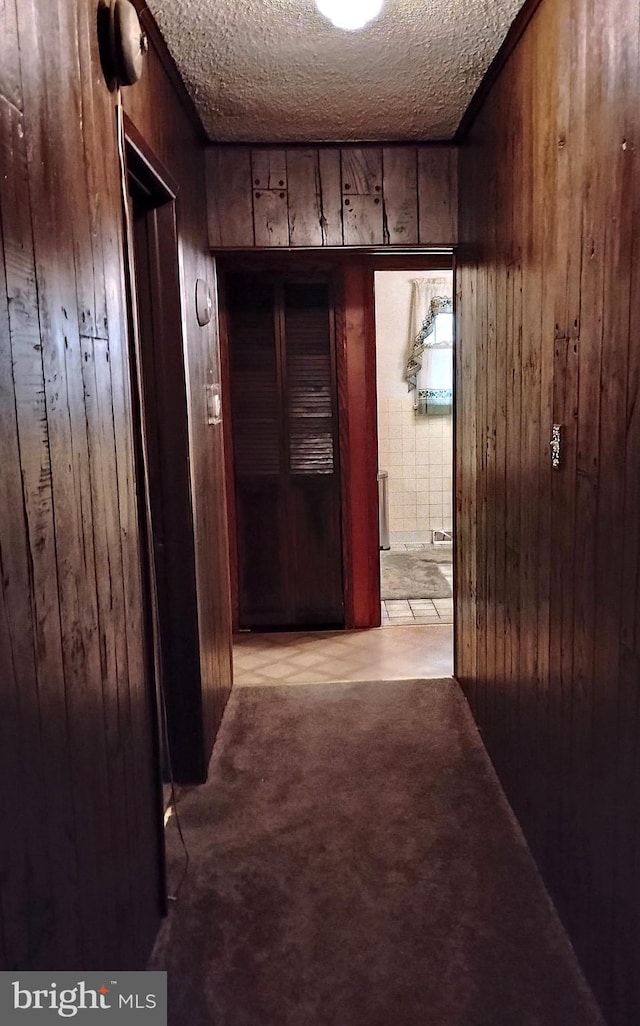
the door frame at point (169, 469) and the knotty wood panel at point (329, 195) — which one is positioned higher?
the knotty wood panel at point (329, 195)

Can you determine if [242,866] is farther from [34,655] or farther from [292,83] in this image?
[292,83]

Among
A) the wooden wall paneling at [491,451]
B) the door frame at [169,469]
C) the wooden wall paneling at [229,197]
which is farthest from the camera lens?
the wooden wall paneling at [229,197]

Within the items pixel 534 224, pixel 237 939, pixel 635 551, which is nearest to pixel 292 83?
pixel 534 224

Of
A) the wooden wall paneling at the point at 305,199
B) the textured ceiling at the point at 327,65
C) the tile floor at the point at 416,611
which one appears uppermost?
the textured ceiling at the point at 327,65

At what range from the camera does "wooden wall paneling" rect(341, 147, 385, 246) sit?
9.14 ft

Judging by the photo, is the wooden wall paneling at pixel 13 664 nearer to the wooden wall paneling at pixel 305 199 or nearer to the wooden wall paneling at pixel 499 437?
the wooden wall paneling at pixel 499 437

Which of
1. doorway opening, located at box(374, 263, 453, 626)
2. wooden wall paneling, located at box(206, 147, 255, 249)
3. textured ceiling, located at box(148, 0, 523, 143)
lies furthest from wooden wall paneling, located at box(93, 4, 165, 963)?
doorway opening, located at box(374, 263, 453, 626)

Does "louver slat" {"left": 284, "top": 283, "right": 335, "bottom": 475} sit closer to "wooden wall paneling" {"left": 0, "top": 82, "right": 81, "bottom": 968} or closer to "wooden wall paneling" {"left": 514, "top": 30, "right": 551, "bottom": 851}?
"wooden wall paneling" {"left": 514, "top": 30, "right": 551, "bottom": 851}

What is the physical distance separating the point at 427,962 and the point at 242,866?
59 centimetres

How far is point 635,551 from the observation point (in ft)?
4.08

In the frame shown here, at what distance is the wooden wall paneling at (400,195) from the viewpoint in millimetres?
2795

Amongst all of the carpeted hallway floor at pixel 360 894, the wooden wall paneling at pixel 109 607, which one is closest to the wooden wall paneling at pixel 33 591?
the wooden wall paneling at pixel 109 607

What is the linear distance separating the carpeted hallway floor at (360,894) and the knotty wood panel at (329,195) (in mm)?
1972

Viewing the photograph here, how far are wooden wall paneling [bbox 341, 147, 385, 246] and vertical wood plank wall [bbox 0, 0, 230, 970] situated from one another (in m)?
1.27
